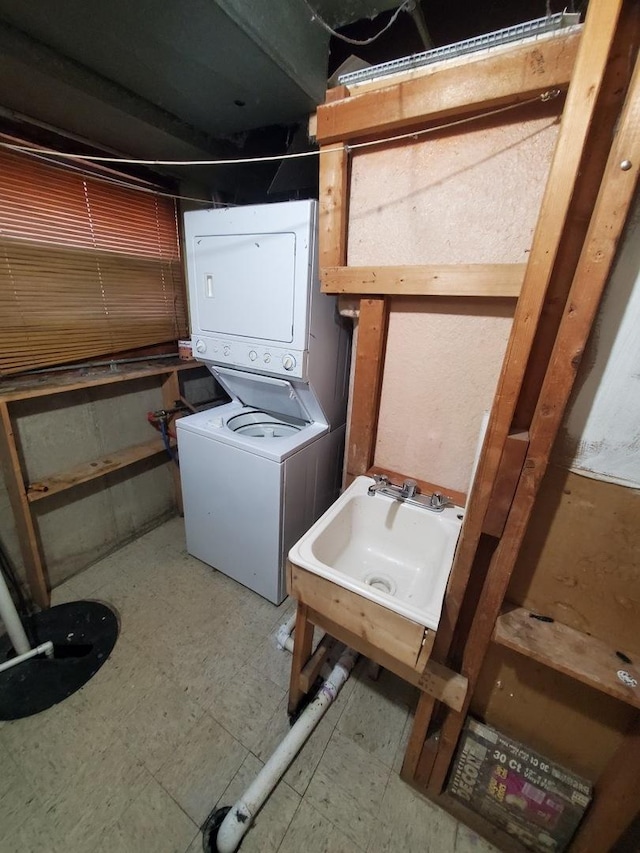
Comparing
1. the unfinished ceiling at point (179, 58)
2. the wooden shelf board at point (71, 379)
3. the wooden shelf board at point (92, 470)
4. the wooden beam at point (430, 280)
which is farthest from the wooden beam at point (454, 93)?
the wooden shelf board at point (92, 470)

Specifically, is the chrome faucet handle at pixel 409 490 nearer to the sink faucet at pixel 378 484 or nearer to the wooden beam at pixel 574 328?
the sink faucet at pixel 378 484

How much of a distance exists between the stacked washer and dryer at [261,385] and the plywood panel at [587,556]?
104 centimetres

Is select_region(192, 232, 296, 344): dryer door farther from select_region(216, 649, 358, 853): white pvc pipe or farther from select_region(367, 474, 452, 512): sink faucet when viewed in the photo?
select_region(216, 649, 358, 853): white pvc pipe

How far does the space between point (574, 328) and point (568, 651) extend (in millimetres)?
777

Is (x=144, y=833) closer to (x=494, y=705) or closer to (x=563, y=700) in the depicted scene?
(x=494, y=705)

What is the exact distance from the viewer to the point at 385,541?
1.35 m

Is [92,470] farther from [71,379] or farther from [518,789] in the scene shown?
[518,789]

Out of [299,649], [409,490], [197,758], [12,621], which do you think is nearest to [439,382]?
[409,490]

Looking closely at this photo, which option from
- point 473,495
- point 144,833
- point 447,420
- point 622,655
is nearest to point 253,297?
point 447,420

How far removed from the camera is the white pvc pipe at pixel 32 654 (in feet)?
4.48

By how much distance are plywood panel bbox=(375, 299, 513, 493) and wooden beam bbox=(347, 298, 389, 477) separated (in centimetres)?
5

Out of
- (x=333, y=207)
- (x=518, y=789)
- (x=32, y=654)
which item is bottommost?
(x=32, y=654)

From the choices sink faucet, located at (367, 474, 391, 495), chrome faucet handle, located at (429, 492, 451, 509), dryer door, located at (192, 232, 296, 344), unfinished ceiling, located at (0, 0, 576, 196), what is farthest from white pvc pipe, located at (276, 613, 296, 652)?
unfinished ceiling, located at (0, 0, 576, 196)

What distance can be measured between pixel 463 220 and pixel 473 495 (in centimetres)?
89
